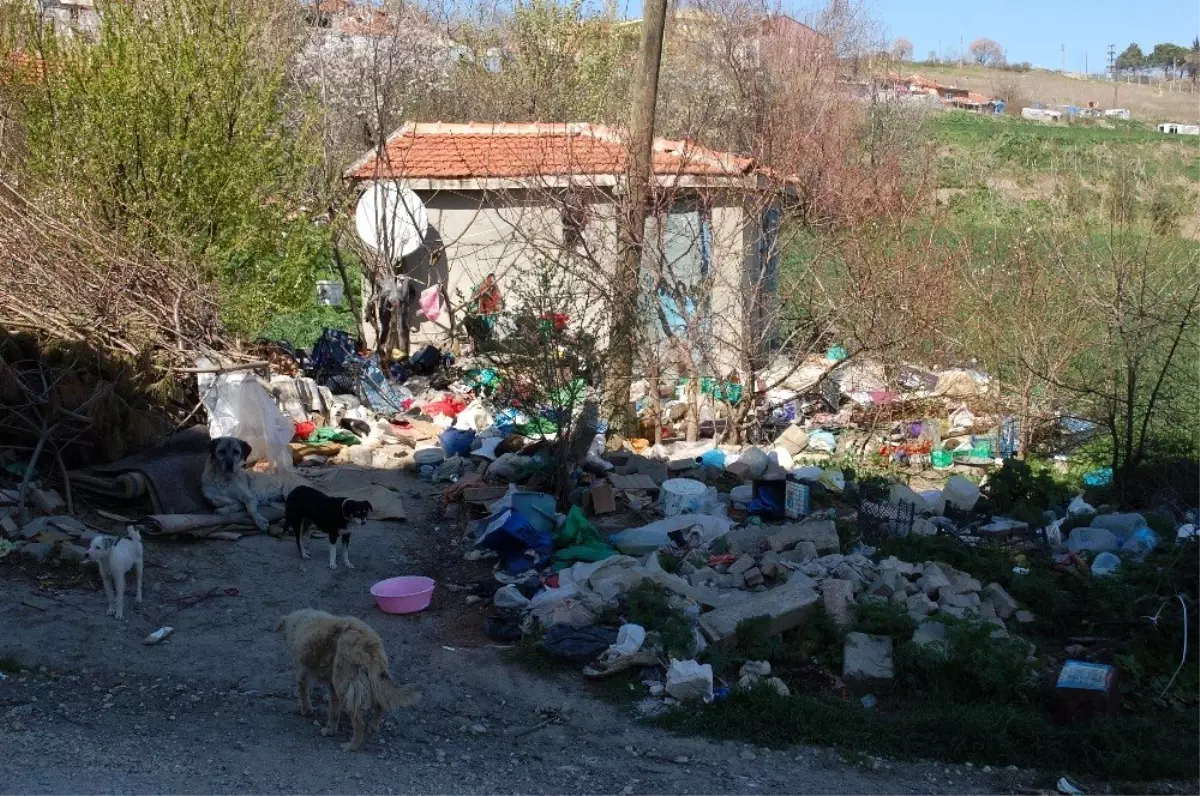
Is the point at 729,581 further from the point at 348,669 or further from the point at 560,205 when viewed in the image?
the point at 560,205

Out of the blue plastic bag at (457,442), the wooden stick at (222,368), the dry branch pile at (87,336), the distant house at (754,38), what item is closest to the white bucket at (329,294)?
the dry branch pile at (87,336)

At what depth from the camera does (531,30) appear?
24.3 m

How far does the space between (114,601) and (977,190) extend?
1018 inches

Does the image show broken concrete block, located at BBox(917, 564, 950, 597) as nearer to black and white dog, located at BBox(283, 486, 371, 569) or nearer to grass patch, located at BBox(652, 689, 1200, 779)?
grass patch, located at BBox(652, 689, 1200, 779)

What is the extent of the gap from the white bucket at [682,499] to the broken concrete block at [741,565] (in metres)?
Result: 1.42

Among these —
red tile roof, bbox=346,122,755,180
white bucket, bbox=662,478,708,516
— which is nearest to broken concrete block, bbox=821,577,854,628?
white bucket, bbox=662,478,708,516

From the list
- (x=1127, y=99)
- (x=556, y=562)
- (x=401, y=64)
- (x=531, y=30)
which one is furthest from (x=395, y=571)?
(x=1127, y=99)

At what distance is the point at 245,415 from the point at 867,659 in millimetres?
5747

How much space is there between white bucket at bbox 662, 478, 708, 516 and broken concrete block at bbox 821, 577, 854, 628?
2.18 m

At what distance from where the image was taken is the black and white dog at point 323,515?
7.58 meters

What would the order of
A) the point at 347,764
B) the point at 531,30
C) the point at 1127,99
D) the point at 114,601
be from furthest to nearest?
the point at 1127,99
the point at 531,30
the point at 114,601
the point at 347,764

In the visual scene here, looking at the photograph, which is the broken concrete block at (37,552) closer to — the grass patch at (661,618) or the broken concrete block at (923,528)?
the grass patch at (661,618)

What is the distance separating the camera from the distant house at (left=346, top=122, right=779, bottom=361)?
11.9m

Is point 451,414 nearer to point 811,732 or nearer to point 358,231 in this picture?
point 358,231
